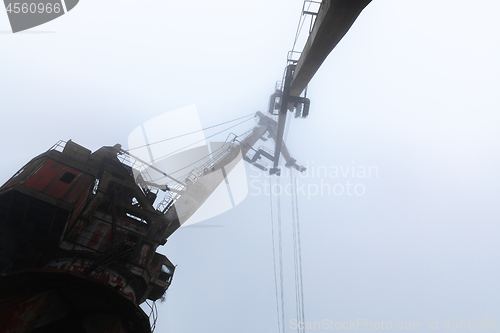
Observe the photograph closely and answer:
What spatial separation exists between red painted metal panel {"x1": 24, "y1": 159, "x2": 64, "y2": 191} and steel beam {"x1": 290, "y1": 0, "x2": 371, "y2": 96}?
10.6 m

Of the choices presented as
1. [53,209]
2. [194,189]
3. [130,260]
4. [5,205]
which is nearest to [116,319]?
[130,260]

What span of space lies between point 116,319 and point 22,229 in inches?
186

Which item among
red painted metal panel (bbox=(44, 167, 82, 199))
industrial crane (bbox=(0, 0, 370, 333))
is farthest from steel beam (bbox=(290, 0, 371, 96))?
red painted metal panel (bbox=(44, 167, 82, 199))

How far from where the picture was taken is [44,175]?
10.0 metres

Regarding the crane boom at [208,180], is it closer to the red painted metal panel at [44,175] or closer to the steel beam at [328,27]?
the red painted metal panel at [44,175]

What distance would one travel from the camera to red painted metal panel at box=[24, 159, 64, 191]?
30.6ft

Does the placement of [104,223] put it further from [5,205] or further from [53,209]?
[5,205]

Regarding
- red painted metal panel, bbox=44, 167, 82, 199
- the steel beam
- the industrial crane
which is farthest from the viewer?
red painted metal panel, bbox=44, 167, 82, 199

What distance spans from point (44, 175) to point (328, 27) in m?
11.6

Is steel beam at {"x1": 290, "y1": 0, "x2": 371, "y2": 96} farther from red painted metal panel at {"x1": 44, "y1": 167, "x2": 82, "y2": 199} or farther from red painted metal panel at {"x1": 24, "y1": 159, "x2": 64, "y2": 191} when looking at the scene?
red painted metal panel at {"x1": 24, "y1": 159, "x2": 64, "y2": 191}

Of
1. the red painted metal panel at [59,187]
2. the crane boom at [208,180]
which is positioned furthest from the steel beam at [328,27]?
the red painted metal panel at [59,187]

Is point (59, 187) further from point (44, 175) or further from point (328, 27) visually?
point (328, 27)

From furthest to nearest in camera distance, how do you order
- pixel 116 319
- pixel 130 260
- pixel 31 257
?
pixel 130 260 → pixel 31 257 → pixel 116 319

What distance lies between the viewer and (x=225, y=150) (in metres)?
16.5
